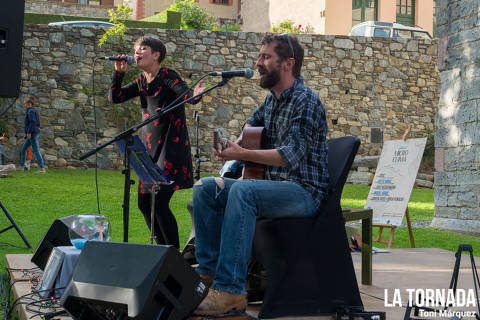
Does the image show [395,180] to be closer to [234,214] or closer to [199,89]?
[199,89]

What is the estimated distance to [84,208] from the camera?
25.2 ft

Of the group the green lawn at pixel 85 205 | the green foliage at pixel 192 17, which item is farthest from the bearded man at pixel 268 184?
the green foliage at pixel 192 17

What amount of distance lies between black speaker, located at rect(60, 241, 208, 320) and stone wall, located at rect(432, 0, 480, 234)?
5.42 meters

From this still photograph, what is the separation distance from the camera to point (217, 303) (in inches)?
107

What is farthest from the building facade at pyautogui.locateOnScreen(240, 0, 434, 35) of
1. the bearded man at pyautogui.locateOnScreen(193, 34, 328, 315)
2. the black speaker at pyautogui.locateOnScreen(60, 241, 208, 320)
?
the black speaker at pyautogui.locateOnScreen(60, 241, 208, 320)

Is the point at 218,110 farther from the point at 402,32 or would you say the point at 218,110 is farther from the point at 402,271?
the point at 402,271

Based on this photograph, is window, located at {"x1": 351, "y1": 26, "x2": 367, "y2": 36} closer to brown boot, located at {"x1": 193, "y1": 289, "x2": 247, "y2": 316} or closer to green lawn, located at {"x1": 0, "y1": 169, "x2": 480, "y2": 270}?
green lawn, located at {"x1": 0, "y1": 169, "x2": 480, "y2": 270}

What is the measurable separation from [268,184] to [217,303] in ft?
1.90

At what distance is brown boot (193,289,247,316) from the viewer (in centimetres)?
271

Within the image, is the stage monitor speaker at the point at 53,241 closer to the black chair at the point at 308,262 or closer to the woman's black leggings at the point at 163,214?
the woman's black leggings at the point at 163,214

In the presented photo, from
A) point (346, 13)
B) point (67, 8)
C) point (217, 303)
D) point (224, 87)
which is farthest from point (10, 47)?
point (67, 8)

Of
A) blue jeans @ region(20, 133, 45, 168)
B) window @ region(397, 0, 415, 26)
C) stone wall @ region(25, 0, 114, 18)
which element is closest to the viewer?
blue jeans @ region(20, 133, 45, 168)

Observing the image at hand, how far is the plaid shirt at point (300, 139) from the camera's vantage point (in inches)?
117

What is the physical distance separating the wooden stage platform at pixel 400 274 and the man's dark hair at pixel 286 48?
4.02 ft
